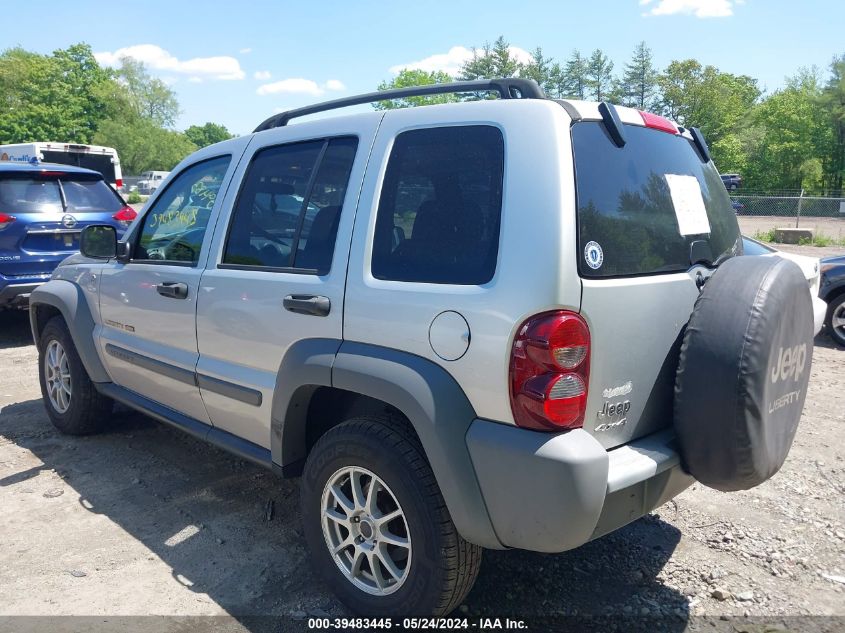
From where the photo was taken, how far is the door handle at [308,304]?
8.80ft

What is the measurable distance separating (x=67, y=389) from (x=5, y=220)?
3.52 metres

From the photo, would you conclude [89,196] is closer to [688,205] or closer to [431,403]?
[431,403]

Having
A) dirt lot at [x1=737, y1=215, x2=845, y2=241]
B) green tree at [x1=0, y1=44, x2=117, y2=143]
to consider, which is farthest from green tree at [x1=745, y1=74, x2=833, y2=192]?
green tree at [x1=0, y1=44, x2=117, y2=143]

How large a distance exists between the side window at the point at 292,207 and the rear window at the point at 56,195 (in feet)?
17.6

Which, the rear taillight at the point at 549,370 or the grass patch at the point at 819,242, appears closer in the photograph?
the rear taillight at the point at 549,370

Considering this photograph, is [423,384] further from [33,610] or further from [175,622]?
[33,610]

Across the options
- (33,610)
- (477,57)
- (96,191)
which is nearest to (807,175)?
(477,57)

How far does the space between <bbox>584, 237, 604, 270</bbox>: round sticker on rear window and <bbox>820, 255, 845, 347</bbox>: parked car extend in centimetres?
675

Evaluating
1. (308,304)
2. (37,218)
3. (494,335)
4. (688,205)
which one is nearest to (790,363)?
(688,205)

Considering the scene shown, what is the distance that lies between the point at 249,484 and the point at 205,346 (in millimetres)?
1049

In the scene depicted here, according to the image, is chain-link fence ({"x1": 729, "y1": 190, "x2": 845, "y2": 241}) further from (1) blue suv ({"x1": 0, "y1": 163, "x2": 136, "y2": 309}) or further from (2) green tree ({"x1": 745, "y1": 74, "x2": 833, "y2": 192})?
(2) green tree ({"x1": 745, "y1": 74, "x2": 833, "y2": 192})

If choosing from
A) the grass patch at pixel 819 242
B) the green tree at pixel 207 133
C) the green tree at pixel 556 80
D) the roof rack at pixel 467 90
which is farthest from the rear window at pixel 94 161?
the green tree at pixel 207 133

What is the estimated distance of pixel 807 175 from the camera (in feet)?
188

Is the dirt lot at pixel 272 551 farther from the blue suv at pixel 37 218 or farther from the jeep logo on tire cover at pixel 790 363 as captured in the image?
the blue suv at pixel 37 218
